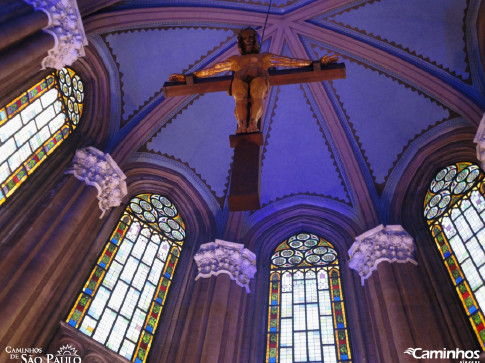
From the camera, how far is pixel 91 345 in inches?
417

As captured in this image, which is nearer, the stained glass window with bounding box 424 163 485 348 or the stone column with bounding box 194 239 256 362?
the stone column with bounding box 194 239 256 362

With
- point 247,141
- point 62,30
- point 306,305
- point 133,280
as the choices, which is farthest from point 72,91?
point 247,141

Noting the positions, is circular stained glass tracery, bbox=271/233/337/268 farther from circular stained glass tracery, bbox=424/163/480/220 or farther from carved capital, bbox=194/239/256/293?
circular stained glass tracery, bbox=424/163/480/220

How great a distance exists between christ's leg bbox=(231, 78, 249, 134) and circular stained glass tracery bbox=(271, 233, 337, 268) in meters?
7.62

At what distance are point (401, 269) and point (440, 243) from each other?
5.46 feet

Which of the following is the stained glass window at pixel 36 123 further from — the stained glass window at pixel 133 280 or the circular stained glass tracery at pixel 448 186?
the circular stained glass tracery at pixel 448 186

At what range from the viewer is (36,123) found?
12.5m

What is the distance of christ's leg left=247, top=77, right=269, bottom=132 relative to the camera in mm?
7656

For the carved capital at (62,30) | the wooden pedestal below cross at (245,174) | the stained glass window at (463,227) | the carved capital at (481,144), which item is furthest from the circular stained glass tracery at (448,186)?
the carved capital at (62,30)

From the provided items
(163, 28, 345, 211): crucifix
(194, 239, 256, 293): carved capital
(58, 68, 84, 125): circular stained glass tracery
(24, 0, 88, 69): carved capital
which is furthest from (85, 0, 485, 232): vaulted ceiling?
(163, 28, 345, 211): crucifix

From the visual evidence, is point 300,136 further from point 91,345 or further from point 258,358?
point 91,345

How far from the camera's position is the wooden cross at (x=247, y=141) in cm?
614

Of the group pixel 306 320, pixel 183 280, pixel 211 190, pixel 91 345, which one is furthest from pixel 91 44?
pixel 306 320

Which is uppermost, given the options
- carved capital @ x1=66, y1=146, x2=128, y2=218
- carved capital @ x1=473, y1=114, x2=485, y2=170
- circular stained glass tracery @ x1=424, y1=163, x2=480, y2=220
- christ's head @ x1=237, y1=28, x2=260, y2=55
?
circular stained glass tracery @ x1=424, y1=163, x2=480, y2=220
